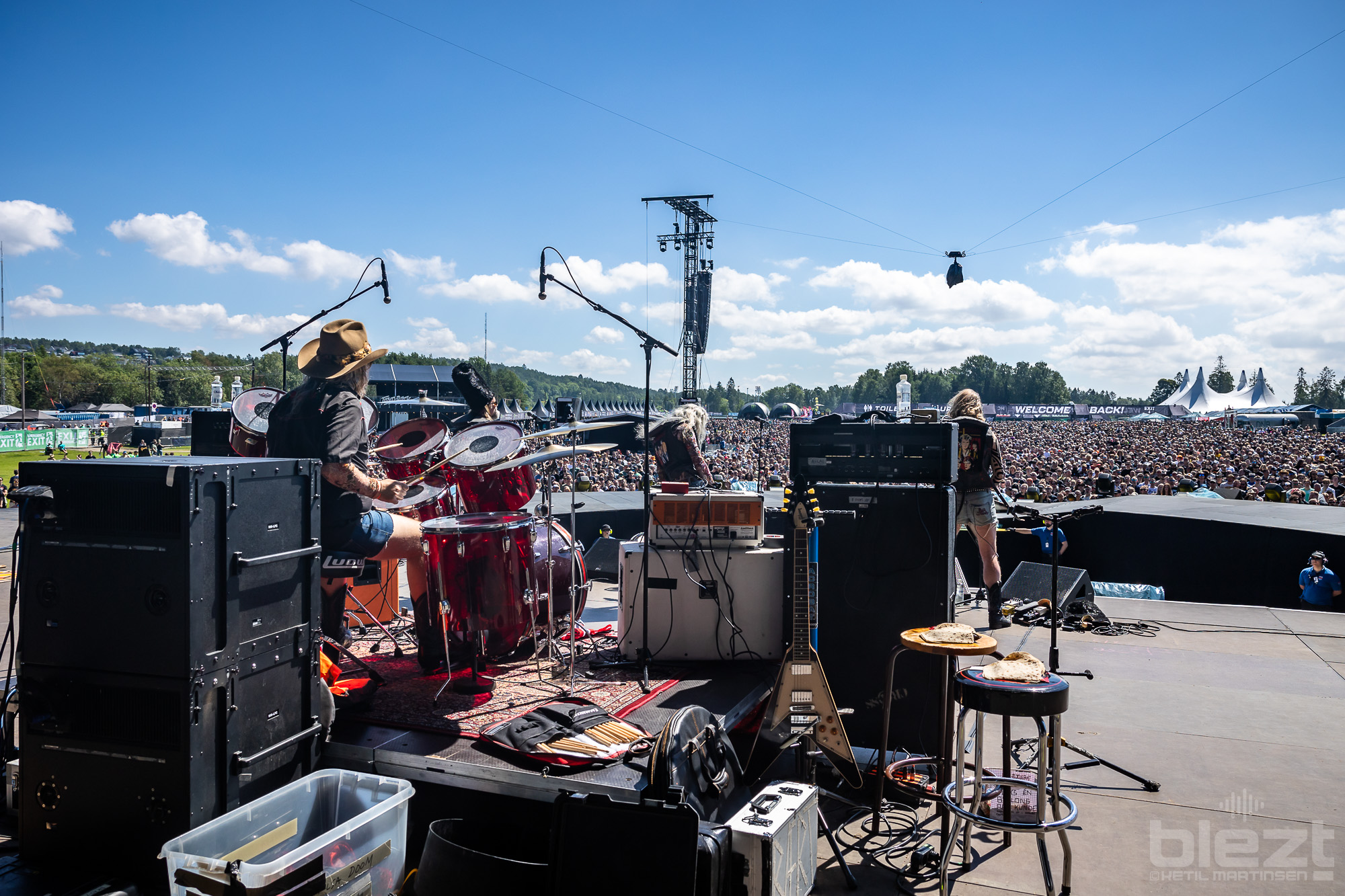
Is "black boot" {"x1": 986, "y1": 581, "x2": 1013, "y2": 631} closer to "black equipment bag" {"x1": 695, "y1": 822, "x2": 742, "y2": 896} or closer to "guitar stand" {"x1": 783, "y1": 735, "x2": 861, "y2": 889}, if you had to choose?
"guitar stand" {"x1": 783, "y1": 735, "x2": 861, "y2": 889}

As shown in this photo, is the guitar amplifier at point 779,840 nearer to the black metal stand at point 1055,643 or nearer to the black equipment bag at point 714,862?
the black equipment bag at point 714,862

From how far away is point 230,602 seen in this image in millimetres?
2850

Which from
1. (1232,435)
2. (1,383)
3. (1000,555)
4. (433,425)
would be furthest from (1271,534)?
(1,383)

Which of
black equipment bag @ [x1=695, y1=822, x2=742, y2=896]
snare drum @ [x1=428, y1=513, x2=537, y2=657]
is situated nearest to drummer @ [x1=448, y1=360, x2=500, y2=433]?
snare drum @ [x1=428, y1=513, x2=537, y2=657]

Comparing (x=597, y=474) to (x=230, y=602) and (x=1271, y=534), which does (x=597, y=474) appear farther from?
(x=230, y=602)

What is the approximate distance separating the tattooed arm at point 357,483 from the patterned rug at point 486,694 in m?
1.08

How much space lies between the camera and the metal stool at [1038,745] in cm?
286

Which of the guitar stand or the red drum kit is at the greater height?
the red drum kit

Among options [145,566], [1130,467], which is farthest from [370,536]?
[1130,467]

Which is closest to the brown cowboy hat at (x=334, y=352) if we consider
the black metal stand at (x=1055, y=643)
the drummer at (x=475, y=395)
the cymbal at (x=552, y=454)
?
the cymbal at (x=552, y=454)

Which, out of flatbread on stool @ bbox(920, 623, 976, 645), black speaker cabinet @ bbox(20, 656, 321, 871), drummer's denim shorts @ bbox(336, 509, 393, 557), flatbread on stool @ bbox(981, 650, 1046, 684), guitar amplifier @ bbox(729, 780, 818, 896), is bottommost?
guitar amplifier @ bbox(729, 780, 818, 896)

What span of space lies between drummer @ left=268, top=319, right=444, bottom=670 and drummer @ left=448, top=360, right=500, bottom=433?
148cm

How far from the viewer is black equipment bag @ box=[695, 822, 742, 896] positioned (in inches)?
105

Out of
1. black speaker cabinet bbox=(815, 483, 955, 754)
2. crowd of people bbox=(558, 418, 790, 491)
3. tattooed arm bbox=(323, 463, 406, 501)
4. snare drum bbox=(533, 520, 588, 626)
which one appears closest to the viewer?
tattooed arm bbox=(323, 463, 406, 501)
